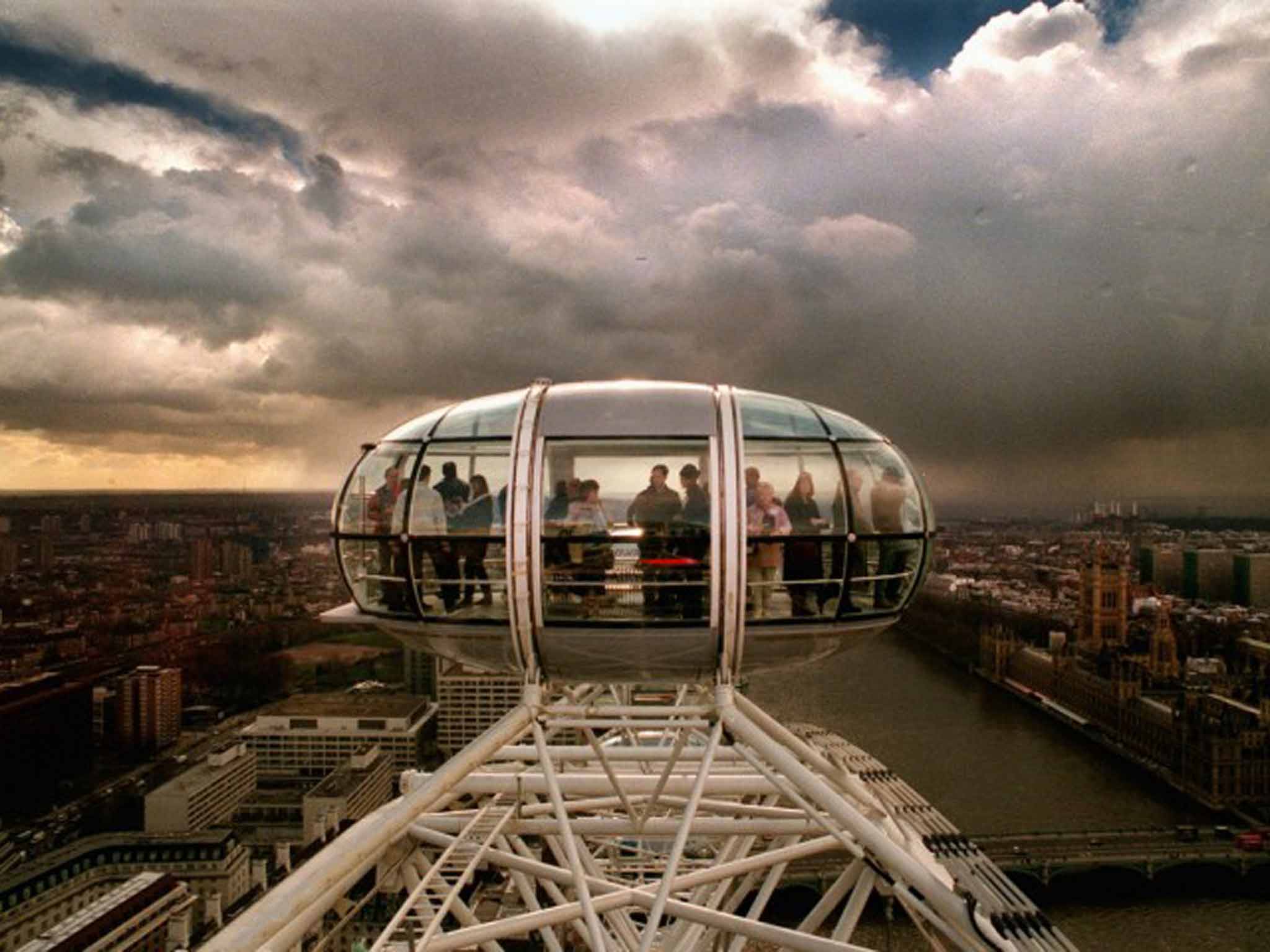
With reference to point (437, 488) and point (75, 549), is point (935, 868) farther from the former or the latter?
point (75, 549)

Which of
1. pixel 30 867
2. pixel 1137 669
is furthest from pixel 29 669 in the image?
pixel 1137 669

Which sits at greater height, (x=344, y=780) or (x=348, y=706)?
(x=348, y=706)

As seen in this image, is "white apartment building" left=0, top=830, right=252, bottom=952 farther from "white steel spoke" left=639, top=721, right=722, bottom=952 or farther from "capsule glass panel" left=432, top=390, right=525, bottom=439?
"white steel spoke" left=639, top=721, right=722, bottom=952

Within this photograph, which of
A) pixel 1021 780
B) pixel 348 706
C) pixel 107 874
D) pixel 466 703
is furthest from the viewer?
pixel 466 703

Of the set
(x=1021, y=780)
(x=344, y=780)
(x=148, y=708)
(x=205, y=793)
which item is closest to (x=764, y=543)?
(x=344, y=780)

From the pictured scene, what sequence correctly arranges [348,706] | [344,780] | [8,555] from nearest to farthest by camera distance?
[344,780] < [8,555] < [348,706]

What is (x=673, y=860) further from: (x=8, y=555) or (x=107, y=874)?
(x=8, y=555)

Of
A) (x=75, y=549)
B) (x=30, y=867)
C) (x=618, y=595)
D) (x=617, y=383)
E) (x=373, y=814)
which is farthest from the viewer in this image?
(x=75, y=549)
